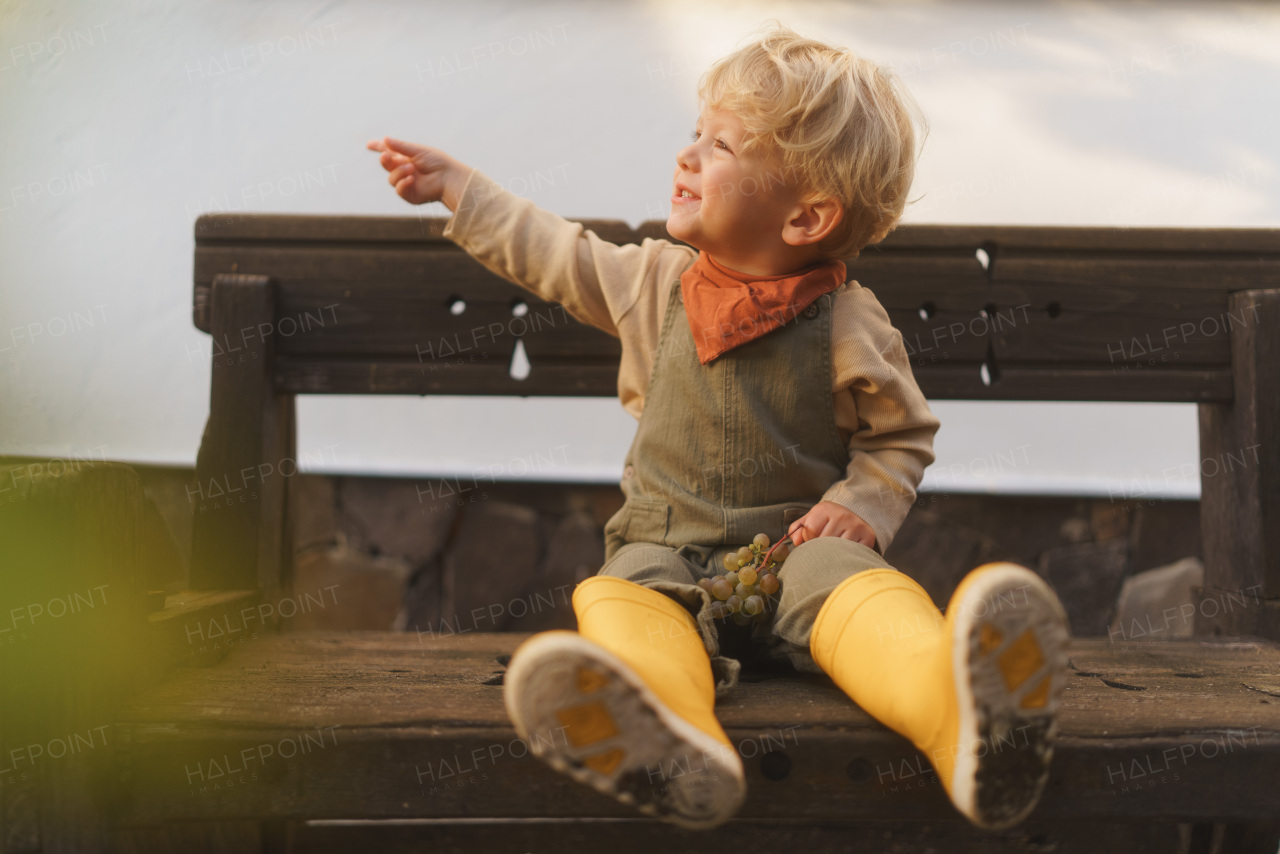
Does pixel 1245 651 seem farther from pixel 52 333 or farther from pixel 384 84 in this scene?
pixel 52 333

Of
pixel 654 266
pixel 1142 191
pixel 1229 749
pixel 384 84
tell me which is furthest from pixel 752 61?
pixel 1142 191

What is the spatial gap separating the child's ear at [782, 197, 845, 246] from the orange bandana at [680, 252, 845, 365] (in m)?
0.05

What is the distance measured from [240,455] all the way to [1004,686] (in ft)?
3.91

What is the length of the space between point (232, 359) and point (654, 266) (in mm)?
713

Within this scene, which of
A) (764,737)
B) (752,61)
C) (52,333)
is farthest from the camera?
(52,333)

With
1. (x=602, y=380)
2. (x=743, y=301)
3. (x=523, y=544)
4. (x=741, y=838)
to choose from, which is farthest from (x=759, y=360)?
(x=523, y=544)

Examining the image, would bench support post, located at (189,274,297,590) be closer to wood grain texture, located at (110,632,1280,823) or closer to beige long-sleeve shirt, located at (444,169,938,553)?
beige long-sleeve shirt, located at (444,169,938,553)

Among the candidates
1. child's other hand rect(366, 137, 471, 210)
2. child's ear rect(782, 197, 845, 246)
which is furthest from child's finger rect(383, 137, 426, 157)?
child's ear rect(782, 197, 845, 246)

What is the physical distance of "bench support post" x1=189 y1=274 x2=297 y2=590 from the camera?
1.40 meters

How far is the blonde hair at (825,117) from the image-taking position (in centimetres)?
112

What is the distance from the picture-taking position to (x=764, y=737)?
0.82m

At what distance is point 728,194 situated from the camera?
115cm

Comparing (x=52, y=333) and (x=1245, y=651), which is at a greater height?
(x=52, y=333)

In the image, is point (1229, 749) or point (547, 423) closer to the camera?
point (1229, 749)
